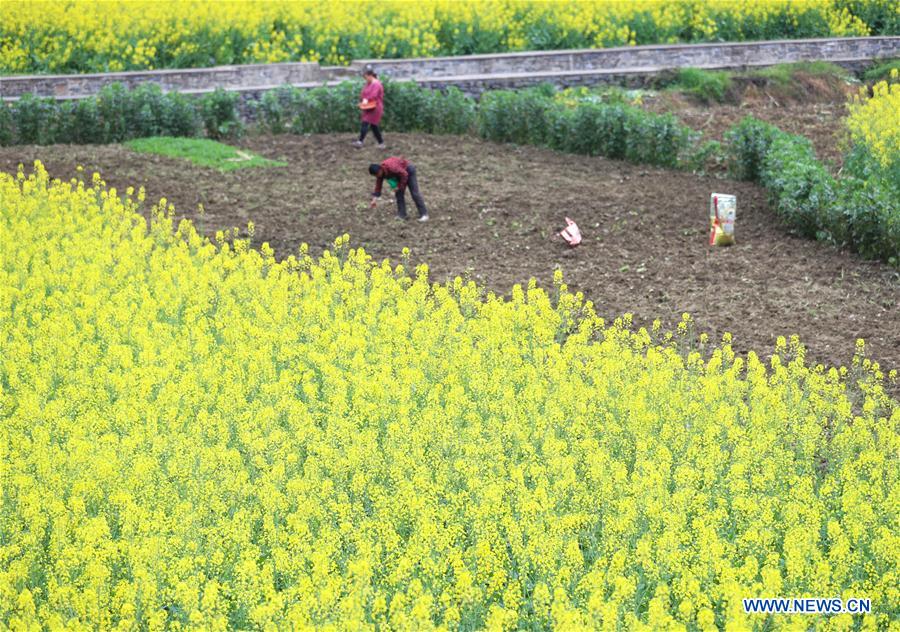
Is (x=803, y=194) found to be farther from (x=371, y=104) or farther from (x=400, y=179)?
(x=371, y=104)

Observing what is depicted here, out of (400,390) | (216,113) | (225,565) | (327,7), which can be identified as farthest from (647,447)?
(327,7)

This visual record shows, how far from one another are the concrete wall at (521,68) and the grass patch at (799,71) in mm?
619

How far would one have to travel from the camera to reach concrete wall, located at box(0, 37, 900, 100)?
832 inches

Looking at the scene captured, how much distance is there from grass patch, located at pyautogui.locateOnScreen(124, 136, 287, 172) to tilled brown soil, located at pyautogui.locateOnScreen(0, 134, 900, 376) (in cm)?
32

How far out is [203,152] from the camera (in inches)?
722

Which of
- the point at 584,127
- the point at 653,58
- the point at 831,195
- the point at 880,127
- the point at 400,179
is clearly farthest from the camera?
the point at 653,58

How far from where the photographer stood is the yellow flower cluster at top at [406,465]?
691cm

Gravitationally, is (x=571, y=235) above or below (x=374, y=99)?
below

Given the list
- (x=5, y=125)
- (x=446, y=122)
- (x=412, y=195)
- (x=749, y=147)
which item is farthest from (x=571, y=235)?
(x=5, y=125)

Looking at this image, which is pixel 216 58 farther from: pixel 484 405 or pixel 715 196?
pixel 484 405

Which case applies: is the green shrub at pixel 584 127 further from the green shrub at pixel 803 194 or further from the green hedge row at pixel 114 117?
the green hedge row at pixel 114 117

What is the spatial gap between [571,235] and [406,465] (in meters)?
6.55

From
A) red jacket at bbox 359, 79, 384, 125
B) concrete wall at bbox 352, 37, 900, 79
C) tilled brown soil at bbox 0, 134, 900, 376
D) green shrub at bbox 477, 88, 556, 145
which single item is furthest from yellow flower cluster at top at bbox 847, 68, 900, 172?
red jacket at bbox 359, 79, 384, 125

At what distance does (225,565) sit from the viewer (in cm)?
729
